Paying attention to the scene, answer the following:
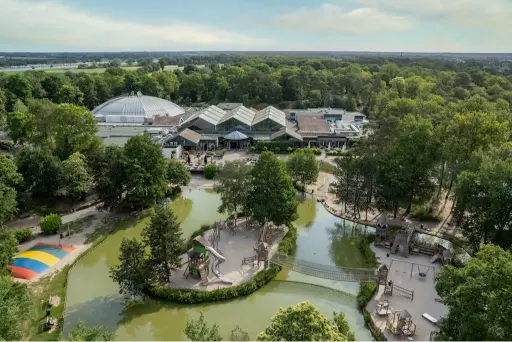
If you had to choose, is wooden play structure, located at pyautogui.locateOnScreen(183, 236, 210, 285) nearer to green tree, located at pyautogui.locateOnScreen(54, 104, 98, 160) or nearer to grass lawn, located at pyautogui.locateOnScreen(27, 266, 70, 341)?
grass lawn, located at pyautogui.locateOnScreen(27, 266, 70, 341)

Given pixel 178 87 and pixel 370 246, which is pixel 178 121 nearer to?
pixel 178 87

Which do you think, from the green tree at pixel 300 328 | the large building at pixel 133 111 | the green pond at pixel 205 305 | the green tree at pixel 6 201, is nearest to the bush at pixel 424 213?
the green pond at pixel 205 305

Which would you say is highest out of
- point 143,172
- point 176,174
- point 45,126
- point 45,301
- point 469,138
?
point 469,138

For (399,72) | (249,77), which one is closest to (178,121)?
(249,77)

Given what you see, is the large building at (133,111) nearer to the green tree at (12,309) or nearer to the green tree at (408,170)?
the green tree at (408,170)

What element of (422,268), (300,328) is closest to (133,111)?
(422,268)

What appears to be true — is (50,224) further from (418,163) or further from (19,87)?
(19,87)
